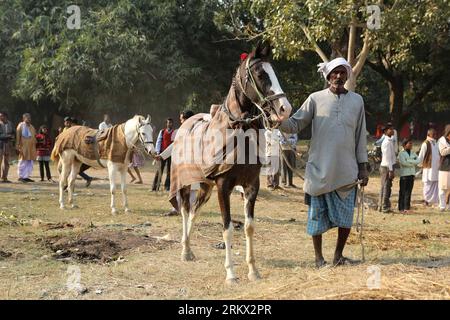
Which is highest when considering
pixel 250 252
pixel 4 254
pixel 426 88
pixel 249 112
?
pixel 426 88

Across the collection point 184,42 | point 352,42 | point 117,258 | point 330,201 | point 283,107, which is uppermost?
point 184,42

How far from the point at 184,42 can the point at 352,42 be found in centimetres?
1223

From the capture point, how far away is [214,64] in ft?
84.0

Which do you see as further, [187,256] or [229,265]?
[187,256]

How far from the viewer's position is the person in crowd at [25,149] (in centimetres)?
1684

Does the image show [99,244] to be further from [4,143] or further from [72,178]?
[4,143]

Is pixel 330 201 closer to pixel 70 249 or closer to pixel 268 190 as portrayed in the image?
pixel 70 249

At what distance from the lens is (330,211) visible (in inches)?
242

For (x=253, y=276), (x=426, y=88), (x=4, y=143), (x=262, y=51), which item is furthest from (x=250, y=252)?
(x=426, y=88)

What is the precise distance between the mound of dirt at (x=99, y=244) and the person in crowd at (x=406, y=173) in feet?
21.1

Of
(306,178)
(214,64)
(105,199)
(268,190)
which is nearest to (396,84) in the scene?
(214,64)

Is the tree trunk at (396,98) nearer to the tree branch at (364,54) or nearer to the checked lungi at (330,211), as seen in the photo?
the tree branch at (364,54)

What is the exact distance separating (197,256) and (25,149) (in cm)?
1093

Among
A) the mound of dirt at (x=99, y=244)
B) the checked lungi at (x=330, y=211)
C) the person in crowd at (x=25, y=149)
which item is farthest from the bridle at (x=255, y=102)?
the person in crowd at (x=25, y=149)
